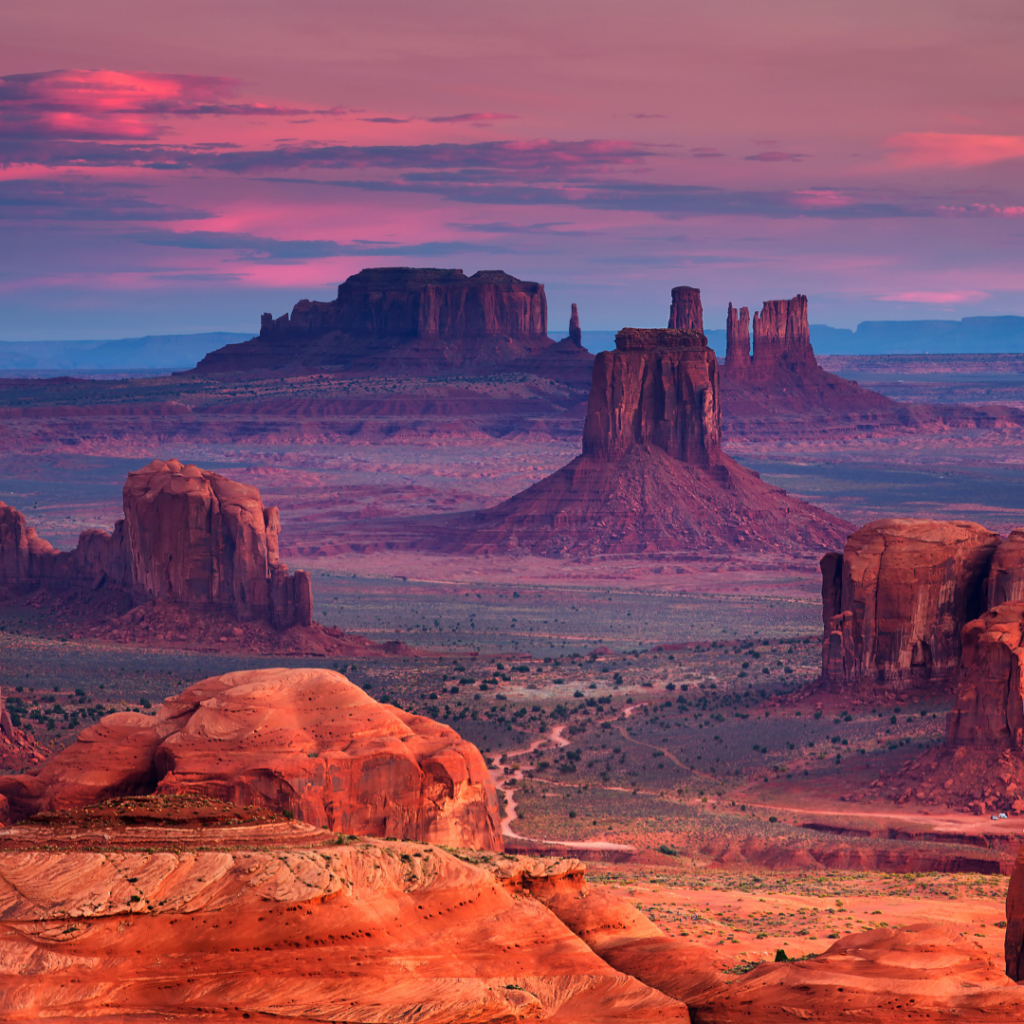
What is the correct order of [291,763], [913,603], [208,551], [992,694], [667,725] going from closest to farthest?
[291,763], [992,694], [913,603], [667,725], [208,551]

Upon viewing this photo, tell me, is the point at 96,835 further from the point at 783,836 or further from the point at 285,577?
the point at 285,577

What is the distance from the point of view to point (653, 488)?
144m

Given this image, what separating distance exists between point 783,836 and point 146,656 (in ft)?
131

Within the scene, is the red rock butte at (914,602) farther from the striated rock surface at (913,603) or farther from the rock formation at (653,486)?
the rock formation at (653,486)

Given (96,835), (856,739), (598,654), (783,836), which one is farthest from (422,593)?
(96,835)

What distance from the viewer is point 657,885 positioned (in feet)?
132

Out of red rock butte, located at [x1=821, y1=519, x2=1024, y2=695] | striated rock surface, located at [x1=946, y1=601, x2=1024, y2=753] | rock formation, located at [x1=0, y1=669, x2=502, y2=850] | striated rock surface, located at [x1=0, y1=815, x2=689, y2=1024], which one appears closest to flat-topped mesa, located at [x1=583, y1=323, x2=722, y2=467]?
red rock butte, located at [x1=821, y1=519, x2=1024, y2=695]

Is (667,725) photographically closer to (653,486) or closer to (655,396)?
(655,396)

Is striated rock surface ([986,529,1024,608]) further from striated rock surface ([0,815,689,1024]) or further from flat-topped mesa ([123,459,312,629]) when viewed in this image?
striated rock surface ([0,815,689,1024])

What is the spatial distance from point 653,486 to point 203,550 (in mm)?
62057

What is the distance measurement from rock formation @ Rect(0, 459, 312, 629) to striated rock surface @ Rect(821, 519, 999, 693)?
29796mm

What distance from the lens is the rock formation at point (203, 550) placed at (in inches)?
3450


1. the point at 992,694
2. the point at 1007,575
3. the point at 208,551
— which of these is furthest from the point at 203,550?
the point at 992,694

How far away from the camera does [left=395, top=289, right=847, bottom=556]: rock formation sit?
5502 inches
